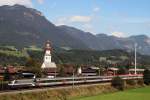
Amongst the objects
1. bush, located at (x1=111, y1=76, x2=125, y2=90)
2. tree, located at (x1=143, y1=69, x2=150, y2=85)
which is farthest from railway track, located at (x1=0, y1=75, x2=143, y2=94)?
tree, located at (x1=143, y1=69, x2=150, y2=85)

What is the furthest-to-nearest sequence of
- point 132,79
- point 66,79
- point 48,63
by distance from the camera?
point 48,63, point 132,79, point 66,79

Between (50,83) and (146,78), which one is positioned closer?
(50,83)

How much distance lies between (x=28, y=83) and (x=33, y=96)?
26.7 feet

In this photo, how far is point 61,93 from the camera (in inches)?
2215

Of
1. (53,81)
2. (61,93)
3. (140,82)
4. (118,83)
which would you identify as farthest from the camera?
(140,82)

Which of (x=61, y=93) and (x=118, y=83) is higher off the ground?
(x=118, y=83)

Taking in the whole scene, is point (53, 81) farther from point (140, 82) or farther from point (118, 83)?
point (140, 82)

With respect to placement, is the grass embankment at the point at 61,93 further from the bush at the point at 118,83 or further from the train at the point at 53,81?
the bush at the point at 118,83

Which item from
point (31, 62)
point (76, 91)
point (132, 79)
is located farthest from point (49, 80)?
point (31, 62)

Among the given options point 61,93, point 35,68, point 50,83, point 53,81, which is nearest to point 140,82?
point 53,81

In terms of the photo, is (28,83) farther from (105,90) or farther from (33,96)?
(105,90)

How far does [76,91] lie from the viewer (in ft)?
201

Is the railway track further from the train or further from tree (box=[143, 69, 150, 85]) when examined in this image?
tree (box=[143, 69, 150, 85])

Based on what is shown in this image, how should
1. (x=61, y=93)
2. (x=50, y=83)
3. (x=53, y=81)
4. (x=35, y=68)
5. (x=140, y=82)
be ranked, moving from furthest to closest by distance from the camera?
(x=35, y=68) < (x=140, y=82) < (x=53, y=81) < (x=50, y=83) < (x=61, y=93)
